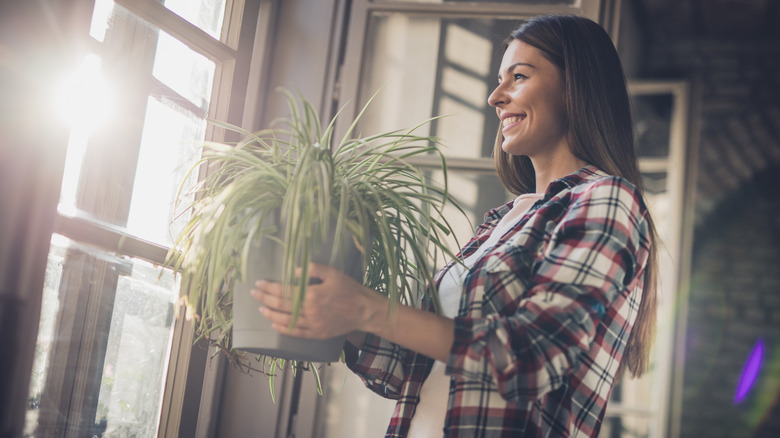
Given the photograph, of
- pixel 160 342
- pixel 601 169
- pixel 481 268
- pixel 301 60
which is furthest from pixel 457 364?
pixel 301 60

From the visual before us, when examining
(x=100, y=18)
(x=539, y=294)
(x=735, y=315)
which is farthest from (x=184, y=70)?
(x=735, y=315)

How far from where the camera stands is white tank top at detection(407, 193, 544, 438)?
1.23 m

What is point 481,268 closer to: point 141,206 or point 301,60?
point 141,206

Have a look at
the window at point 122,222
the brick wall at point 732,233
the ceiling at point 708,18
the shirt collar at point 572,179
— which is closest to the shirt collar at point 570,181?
the shirt collar at point 572,179

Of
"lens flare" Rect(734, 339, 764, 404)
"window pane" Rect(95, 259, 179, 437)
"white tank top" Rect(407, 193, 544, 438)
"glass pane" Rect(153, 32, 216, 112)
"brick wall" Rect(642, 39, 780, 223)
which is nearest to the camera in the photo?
"white tank top" Rect(407, 193, 544, 438)

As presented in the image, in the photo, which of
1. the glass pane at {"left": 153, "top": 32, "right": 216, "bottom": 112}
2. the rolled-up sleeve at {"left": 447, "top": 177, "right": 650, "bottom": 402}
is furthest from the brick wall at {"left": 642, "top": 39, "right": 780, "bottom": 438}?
the rolled-up sleeve at {"left": 447, "top": 177, "right": 650, "bottom": 402}

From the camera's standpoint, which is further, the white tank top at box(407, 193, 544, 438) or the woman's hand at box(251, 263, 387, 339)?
the white tank top at box(407, 193, 544, 438)

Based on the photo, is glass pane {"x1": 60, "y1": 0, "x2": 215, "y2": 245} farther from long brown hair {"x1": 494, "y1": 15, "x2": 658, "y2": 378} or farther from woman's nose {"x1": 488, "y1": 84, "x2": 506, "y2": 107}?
long brown hair {"x1": 494, "y1": 15, "x2": 658, "y2": 378}

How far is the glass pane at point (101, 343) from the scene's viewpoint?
4.28ft

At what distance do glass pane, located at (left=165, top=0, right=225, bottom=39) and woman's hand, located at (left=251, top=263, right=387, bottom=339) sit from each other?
2.90ft

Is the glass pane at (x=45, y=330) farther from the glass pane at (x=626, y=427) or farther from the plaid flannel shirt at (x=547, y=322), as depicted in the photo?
the glass pane at (x=626, y=427)

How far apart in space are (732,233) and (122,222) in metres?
4.66

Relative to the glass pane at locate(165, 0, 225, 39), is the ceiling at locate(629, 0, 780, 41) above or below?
above

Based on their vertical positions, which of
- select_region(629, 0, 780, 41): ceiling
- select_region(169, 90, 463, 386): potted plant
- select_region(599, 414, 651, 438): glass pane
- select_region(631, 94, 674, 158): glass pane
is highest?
select_region(629, 0, 780, 41): ceiling
